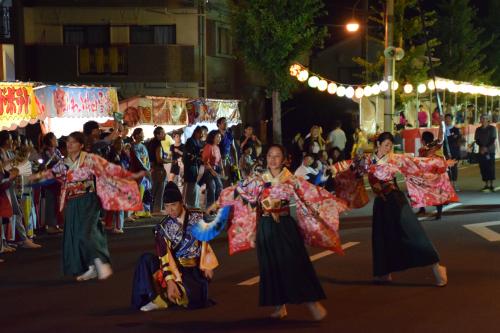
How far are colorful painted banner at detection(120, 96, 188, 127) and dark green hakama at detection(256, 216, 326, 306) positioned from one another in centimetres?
1168

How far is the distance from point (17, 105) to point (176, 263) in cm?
765

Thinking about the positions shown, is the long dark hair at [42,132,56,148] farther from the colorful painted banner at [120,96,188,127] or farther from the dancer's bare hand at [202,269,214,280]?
the dancer's bare hand at [202,269,214,280]

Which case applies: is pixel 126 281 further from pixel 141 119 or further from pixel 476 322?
pixel 141 119

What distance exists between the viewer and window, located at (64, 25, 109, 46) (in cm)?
3089

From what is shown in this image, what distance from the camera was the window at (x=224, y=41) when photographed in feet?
109

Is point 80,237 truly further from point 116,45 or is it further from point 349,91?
point 116,45

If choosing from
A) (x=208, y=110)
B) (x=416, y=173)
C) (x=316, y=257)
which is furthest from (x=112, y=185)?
(x=208, y=110)

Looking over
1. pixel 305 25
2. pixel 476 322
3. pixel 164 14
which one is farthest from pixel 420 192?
pixel 164 14

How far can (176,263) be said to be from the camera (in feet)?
26.1

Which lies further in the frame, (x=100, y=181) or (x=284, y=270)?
(x=100, y=181)

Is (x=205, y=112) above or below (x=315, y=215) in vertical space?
above

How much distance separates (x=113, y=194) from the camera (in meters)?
9.83

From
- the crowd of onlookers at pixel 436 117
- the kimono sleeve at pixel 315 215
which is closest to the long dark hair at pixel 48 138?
Answer: the kimono sleeve at pixel 315 215

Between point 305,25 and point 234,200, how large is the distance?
2112 cm
